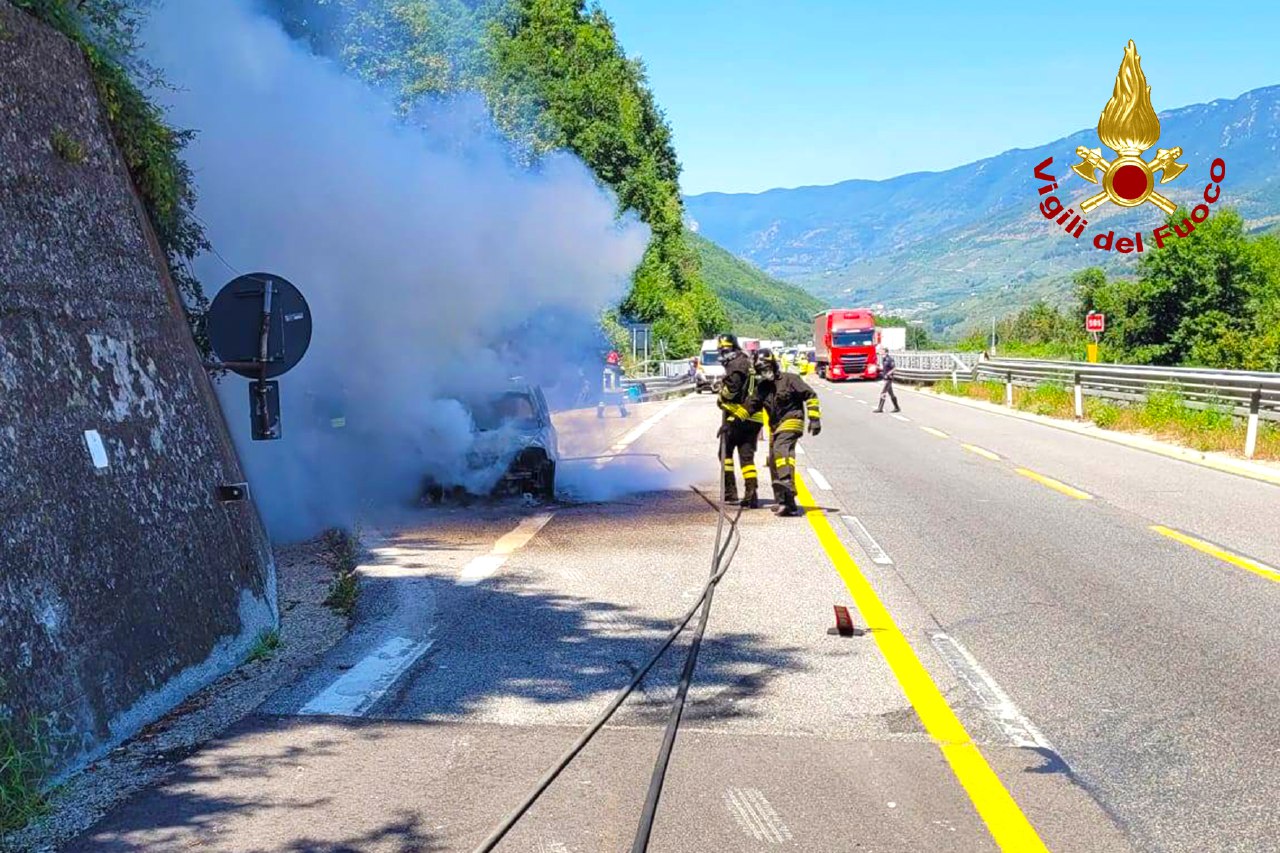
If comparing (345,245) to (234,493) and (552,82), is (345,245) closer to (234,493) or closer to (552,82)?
(234,493)

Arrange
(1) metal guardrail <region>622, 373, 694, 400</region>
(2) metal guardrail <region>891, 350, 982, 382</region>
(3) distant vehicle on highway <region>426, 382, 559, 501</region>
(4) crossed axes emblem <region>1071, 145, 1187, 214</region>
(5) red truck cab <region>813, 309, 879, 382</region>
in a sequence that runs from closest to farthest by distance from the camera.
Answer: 1. (3) distant vehicle on highway <region>426, 382, 559, 501</region>
2. (4) crossed axes emblem <region>1071, 145, 1187, 214</region>
3. (1) metal guardrail <region>622, 373, 694, 400</region>
4. (2) metal guardrail <region>891, 350, 982, 382</region>
5. (5) red truck cab <region>813, 309, 879, 382</region>

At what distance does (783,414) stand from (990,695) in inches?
282

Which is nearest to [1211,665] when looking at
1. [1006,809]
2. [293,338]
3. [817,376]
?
[1006,809]

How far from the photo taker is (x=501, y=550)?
413 inches

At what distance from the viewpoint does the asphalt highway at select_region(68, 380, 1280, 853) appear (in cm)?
432

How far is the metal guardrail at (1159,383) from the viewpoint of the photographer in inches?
747

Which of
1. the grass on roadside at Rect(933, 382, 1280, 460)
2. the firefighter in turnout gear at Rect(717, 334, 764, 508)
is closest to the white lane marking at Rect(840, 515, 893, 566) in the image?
the firefighter in turnout gear at Rect(717, 334, 764, 508)

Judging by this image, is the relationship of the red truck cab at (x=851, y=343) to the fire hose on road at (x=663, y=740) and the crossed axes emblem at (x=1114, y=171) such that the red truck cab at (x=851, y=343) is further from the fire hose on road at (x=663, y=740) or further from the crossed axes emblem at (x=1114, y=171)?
the fire hose on road at (x=663, y=740)

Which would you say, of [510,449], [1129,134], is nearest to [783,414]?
[510,449]

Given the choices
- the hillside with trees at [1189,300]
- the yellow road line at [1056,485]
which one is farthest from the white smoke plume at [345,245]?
the hillside with trees at [1189,300]

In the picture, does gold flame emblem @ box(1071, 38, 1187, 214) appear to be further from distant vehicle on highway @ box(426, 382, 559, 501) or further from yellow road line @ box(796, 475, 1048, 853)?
Result: yellow road line @ box(796, 475, 1048, 853)

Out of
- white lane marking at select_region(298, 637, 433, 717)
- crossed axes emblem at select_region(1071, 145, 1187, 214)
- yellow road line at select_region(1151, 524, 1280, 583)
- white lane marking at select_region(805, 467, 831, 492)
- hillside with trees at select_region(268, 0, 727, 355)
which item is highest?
hillside with trees at select_region(268, 0, 727, 355)

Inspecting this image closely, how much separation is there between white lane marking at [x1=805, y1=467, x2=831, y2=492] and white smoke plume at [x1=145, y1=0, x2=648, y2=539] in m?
4.16

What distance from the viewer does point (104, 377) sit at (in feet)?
20.2
